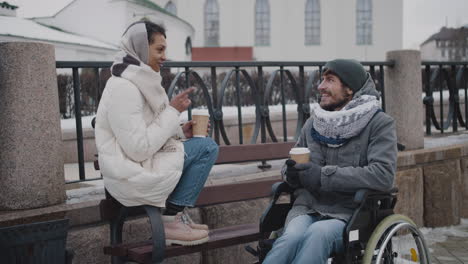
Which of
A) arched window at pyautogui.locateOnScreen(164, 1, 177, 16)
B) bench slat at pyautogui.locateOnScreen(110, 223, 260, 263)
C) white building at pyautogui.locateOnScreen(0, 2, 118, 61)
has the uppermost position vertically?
arched window at pyautogui.locateOnScreen(164, 1, 177, 16)

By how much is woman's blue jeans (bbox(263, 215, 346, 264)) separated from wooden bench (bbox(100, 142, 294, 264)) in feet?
1.83

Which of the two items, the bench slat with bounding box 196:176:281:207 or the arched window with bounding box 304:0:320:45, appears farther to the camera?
the arched window with bounding box 304:0:320:45

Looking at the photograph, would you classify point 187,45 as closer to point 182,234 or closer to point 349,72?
point 349,72

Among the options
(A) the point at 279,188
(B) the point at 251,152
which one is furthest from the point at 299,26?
(A) the point at 279,188

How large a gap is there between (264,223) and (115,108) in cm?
121

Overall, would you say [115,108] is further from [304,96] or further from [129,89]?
[304,96]

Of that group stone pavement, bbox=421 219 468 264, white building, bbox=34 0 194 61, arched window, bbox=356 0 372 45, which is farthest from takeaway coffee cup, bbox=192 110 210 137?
arched window, bbox=356 0 372 45

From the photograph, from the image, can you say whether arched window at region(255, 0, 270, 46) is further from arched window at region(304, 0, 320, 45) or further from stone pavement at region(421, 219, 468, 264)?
stone pavement at region(421, 219, 468, 264)

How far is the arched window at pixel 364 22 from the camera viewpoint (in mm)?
56344

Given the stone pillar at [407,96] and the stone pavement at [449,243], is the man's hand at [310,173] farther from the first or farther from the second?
the stone pillar at [407,96]

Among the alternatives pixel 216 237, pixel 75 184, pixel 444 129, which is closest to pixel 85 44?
pixel 444 129

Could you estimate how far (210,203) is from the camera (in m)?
4.44

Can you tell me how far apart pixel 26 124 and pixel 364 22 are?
182ft

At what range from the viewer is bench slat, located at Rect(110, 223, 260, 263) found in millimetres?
3491
